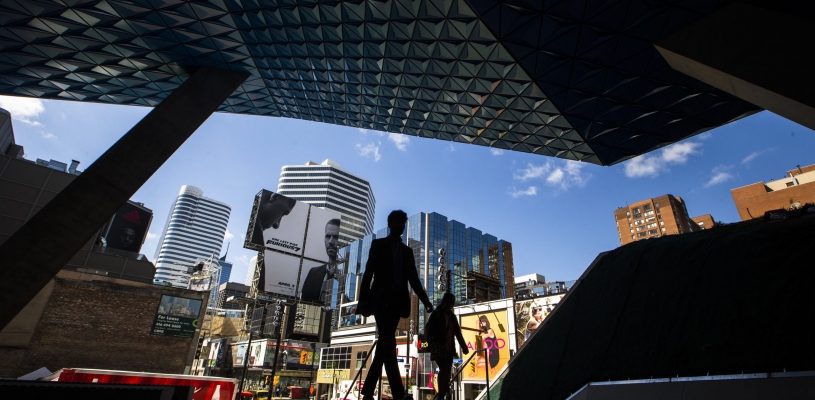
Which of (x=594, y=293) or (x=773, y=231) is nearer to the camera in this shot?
(x=773, y=231)

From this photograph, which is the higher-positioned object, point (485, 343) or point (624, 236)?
point (624, 236)

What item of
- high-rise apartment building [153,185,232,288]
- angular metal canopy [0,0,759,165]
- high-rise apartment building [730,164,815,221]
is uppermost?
high-rise apartment building [153,185,232,288]

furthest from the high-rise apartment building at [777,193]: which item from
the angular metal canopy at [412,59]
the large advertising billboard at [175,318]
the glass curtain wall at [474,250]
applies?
the large advertising billboard at [175,318]

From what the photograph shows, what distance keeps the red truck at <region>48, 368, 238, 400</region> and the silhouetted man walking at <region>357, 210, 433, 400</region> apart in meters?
17.6

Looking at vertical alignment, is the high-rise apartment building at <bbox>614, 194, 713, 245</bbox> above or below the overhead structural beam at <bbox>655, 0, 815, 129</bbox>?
above

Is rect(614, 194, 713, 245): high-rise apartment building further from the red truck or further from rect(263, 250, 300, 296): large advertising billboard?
the red truck

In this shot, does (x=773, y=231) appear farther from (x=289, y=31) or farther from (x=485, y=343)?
(x=485, y=343)

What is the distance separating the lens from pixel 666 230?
87.8 m

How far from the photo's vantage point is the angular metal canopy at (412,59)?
1448cm

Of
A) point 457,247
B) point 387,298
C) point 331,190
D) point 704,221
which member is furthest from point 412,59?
point 331,190

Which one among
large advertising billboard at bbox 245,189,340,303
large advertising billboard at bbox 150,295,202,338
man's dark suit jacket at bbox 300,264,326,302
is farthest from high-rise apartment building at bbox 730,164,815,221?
large advertising billboard at bbox 150,295,202,338

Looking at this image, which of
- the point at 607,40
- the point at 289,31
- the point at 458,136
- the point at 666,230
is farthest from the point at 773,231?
the point at 666,230

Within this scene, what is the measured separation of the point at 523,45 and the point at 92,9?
1840cm

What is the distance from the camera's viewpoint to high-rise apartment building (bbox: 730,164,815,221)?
4353 centimetres
